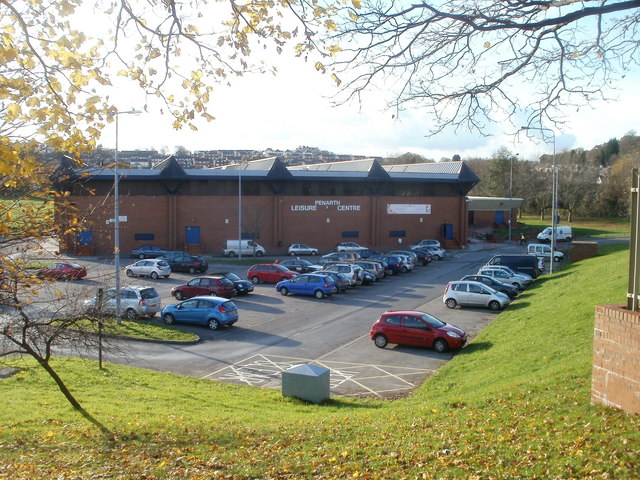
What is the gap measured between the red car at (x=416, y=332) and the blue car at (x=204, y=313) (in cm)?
629

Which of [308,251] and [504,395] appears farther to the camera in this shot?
[308,251]

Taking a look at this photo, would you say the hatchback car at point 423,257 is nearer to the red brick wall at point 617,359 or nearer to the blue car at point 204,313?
the blue car at point 204,313

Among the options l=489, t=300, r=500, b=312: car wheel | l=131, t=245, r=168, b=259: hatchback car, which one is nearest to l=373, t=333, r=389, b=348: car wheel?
l=489, t=300, r=500, b=312: car wheel

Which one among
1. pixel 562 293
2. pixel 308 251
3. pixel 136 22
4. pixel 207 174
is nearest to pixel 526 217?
pixel 308 251

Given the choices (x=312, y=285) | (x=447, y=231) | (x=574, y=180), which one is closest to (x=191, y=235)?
(x=312, y=285)

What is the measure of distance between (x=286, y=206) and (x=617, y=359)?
48.3 m

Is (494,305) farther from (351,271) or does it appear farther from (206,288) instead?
(206,288)

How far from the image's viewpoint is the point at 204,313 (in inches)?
939

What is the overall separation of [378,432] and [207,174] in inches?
1814

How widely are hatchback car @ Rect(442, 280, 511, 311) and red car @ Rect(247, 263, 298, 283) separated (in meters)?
11.4

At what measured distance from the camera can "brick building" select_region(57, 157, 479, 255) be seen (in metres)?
52.0

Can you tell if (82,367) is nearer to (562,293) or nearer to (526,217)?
(562,293)

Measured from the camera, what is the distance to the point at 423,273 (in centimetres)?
4288

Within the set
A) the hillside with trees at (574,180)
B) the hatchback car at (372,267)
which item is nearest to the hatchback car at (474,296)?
the hatchback car at (372,267)
